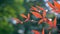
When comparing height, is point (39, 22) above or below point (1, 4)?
below

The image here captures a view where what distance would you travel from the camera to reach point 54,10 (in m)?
1.15

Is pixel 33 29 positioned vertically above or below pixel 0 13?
below

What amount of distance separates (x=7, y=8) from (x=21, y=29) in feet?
0.85

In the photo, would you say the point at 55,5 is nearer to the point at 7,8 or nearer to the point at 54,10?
the point at 54,10

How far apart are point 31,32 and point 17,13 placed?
24cm

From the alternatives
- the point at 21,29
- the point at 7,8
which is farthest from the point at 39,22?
the point at 7,8

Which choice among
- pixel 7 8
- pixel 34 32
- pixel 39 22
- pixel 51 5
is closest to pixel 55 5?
pixel 51 5

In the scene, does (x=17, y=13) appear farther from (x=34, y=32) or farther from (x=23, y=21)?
(x=34, y=32)

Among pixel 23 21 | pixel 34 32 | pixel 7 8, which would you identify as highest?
pixel 7 8

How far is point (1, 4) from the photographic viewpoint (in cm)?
119

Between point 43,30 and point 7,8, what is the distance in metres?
0.43

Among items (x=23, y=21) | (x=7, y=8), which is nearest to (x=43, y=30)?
(x=23, y=21)

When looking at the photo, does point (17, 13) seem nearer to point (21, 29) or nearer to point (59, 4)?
point (21, 29)

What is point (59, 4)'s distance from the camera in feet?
3.72
